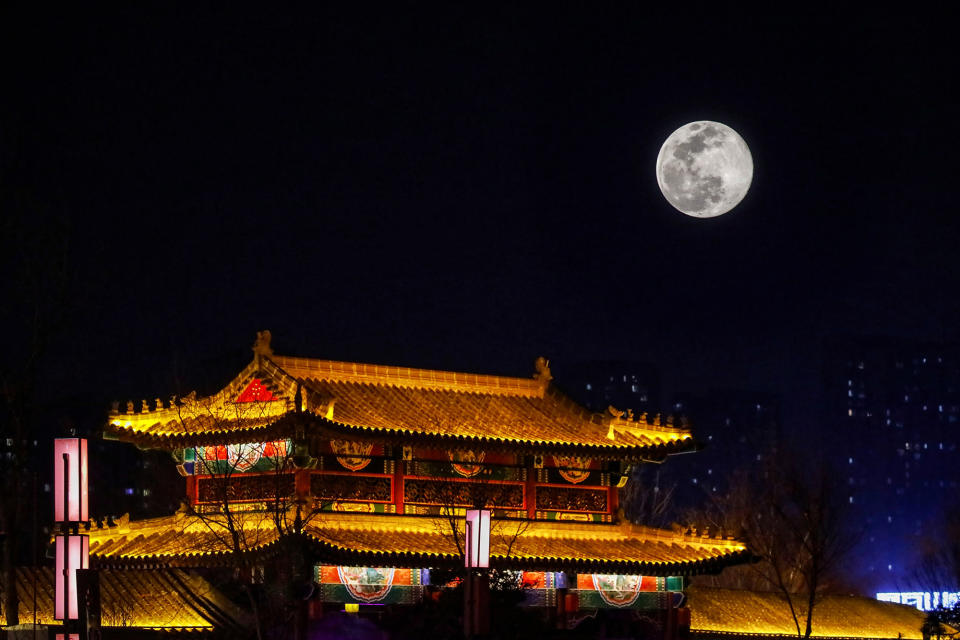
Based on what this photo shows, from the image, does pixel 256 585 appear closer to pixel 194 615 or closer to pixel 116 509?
pixel 194 615

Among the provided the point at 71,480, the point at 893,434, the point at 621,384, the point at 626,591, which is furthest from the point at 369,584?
the point at 621,384

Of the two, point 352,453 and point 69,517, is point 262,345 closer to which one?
point 352,453

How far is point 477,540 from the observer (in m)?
24.6

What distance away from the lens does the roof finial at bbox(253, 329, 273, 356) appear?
1124 inches

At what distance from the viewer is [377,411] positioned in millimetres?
28703

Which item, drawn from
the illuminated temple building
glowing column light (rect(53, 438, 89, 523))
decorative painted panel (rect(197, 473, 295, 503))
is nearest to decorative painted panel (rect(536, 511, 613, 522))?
the illuminated temple building

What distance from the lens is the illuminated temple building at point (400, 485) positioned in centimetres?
2655

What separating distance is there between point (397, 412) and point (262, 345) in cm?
303

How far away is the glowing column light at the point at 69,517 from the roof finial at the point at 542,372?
13003 millimetres

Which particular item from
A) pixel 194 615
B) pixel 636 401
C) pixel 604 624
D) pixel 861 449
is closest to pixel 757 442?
pixel 861 449

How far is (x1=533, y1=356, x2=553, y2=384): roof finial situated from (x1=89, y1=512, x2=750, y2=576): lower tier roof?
3.74 metres

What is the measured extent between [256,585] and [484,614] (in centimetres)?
443

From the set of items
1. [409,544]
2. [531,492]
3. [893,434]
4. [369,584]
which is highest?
[531,492]

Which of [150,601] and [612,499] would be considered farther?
[612,499]
